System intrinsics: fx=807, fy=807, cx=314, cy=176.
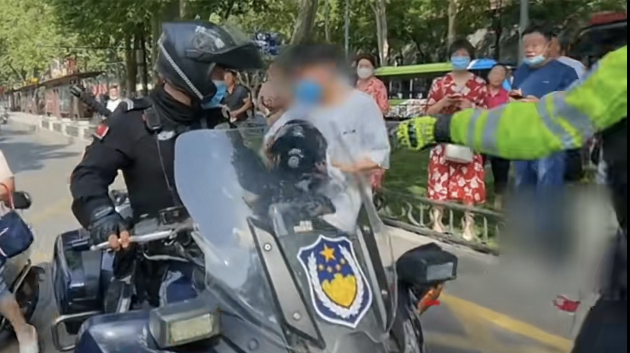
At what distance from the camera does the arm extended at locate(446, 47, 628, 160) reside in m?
1.74

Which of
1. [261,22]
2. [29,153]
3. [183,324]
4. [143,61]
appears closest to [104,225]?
[183,324]

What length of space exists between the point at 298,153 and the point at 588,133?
3.53 feet

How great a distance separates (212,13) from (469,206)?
52.9ft

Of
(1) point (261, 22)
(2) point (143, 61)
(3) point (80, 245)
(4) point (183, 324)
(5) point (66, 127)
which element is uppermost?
(1) point (261, 22)

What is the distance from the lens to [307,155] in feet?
8.80

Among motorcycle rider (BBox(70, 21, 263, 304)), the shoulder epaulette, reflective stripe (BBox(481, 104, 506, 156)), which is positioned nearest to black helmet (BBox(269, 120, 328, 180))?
motorcycle rider (BBox(70, 21, 263, 304))

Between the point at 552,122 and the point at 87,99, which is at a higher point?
the point at 552,122

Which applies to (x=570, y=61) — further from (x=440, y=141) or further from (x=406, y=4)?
(x=406, y=4)

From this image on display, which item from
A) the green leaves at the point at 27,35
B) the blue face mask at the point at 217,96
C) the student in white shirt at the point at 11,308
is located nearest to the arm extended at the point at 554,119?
the blue face mask at the point at 217,96

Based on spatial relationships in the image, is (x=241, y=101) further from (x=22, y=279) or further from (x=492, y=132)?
(x=492, y=132)

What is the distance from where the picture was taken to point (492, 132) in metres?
Result: 2.00

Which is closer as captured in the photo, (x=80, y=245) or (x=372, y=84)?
(x=80, y=245)

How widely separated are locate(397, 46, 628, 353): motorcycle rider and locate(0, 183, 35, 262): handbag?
2.99 meters

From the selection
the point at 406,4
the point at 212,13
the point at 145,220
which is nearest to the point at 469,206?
the point at 145,220
